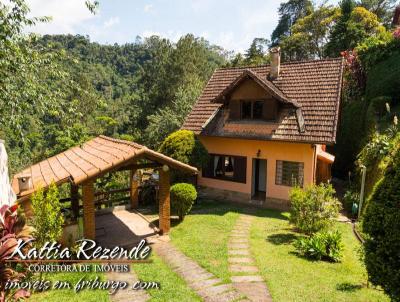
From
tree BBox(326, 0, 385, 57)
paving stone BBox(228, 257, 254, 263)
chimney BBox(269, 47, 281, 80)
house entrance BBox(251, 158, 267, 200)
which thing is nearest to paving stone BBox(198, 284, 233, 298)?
paving stone BBox(228, 257, 254, 263)

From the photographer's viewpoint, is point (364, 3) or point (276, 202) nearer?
point (276, 202)

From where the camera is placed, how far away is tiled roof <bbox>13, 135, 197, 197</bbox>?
10.3m

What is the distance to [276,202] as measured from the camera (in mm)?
17203

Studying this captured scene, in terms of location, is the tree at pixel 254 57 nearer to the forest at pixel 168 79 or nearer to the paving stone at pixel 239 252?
the forest at pixel 168 79

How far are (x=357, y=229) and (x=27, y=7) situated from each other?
14.3 meters

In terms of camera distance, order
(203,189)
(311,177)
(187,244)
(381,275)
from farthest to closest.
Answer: (203,189) < (311,177) < (187,244) < (381,275)

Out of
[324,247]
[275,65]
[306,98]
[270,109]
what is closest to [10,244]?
[324,247]

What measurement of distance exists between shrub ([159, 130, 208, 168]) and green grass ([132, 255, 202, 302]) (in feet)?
23.1

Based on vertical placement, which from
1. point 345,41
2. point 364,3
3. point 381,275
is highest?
point 364,3

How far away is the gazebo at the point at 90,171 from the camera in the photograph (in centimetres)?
1032

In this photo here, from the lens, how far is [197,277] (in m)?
8.84

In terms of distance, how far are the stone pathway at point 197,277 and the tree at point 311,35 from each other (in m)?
41.8

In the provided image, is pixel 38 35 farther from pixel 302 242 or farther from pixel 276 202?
pixel 276 202

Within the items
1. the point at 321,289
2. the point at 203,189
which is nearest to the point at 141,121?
the point at 203,189
